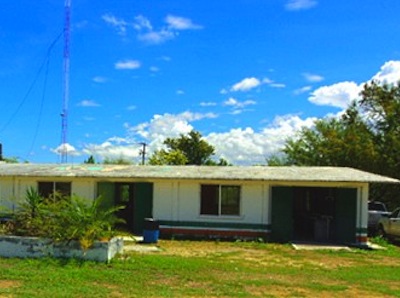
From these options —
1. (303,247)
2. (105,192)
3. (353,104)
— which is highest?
(353,104)

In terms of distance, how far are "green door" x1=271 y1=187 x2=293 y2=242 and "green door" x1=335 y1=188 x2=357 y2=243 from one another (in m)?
1.76

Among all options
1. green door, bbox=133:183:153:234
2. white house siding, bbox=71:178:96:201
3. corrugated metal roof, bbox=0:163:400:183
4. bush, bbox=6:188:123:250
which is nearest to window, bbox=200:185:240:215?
corrugated metal roof, bbox=0:163:400:183

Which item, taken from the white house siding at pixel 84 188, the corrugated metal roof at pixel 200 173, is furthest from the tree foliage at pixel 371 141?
the white house siding at pixel 84 188

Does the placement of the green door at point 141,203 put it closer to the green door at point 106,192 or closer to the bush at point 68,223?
the green door at point 106,192

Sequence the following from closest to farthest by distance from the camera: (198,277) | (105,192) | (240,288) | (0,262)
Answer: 1. (240,288)
2. (198,277)
3. (0,262)
4. (105,192)

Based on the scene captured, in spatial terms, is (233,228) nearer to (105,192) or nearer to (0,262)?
(105,192)

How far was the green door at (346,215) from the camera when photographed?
1956 centimetres

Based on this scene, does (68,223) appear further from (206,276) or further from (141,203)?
(141,203)

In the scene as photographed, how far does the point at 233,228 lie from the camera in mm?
20188

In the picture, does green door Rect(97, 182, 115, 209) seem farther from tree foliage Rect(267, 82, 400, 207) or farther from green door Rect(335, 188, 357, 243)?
tree foliage Rect(267, 82, 400, 207)

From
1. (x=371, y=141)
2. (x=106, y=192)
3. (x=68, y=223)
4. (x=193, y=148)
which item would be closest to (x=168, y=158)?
(x=193, y=148)

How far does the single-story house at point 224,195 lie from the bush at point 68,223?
5.46m

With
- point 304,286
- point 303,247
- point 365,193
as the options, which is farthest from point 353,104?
point 304,286

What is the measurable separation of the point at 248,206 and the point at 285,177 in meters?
1.88
